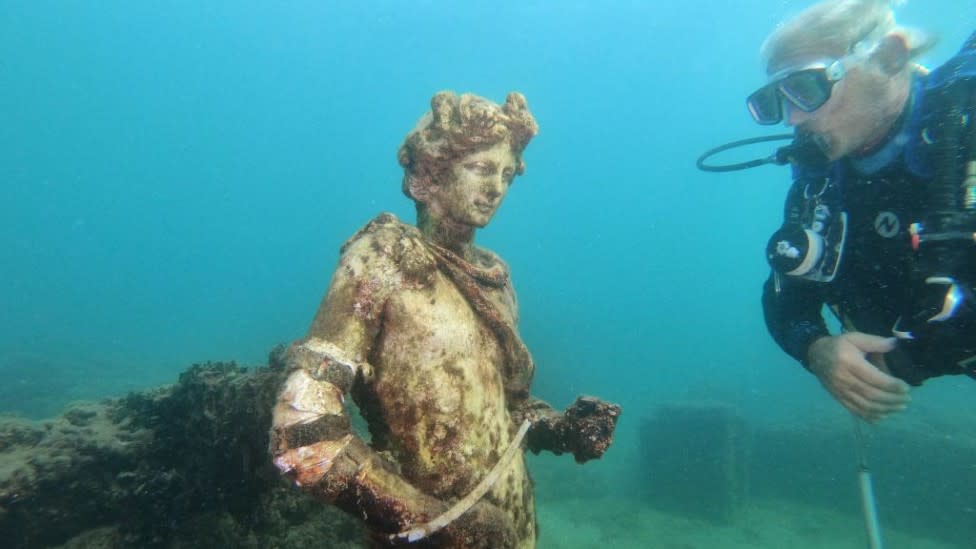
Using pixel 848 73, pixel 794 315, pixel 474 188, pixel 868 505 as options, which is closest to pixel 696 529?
pixel 794 315

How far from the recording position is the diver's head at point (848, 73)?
328 cm

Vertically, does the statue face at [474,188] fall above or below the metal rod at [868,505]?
above

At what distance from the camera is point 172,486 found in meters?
4.21

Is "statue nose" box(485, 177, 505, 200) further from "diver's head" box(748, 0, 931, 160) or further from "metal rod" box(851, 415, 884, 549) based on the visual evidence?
"metal rod" box(851, 415, 884, 549)

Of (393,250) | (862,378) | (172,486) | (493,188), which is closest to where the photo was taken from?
(393,250)

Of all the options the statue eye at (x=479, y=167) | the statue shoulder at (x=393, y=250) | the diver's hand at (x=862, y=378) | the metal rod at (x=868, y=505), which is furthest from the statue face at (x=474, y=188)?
the metal rod at (x=868, y=505)

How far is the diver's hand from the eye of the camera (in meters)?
2.49

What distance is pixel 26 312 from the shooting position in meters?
49.1

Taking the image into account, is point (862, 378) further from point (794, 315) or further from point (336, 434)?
point (336, 434)

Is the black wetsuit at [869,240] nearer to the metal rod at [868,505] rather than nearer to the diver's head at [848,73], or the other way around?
the diver's head at [848,73]

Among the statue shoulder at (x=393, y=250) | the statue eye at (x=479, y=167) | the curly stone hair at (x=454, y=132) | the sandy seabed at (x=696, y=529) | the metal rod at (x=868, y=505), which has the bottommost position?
the sandy seabed at (x=696, y=529)

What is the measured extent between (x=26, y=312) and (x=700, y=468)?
63833 millimetres

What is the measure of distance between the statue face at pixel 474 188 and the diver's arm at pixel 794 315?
229cm

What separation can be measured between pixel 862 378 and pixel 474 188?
91.6 inches
